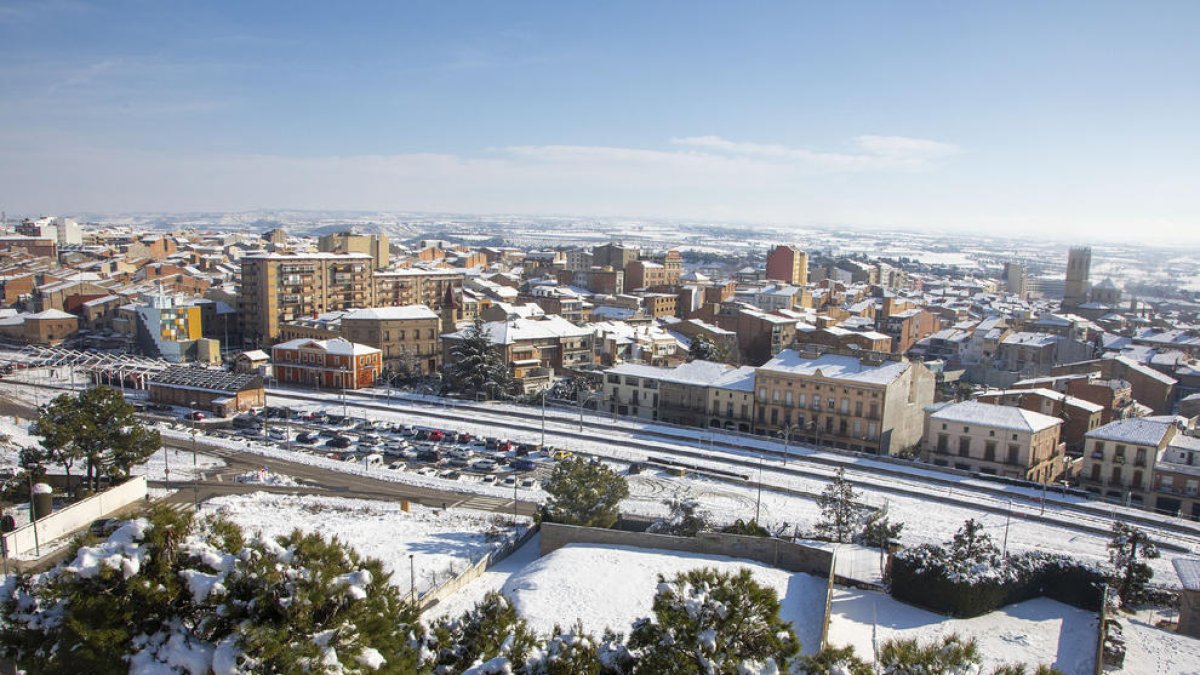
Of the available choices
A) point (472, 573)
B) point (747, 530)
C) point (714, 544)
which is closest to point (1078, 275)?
point (747, 530)

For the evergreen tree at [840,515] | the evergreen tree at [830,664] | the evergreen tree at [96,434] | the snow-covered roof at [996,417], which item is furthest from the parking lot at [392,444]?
the evergreen tree at [830,664]

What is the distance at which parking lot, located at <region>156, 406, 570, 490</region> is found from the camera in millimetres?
37531

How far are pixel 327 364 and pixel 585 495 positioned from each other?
32968 millimetres

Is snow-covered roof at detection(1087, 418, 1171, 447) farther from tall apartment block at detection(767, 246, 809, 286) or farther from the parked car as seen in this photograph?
tall apartment block at detection(767, 246, 809, 286)

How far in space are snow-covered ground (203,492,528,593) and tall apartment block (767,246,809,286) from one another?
318 feet

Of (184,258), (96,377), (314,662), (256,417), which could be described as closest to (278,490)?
(256,417)

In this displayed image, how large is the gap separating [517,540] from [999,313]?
83.2 meters

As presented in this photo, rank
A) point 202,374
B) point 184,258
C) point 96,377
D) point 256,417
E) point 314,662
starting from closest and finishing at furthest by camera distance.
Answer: point 314,662
point 256,417
point 202,374
point 96,377
point 184,258

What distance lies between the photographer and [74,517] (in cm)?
2678

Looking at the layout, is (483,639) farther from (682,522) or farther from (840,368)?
(840,368)

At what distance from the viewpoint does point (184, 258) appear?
372 feet

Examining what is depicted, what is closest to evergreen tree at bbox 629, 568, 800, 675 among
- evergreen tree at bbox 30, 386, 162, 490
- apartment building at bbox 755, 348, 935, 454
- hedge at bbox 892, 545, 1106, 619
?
hedge at bbox 892, 545, 1106, 619

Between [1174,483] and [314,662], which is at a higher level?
[314,662]

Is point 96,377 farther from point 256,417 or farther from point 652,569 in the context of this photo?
point 652,569
